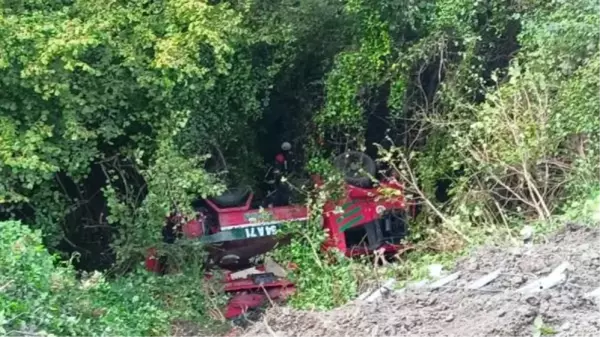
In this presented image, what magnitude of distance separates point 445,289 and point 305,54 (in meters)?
5.27

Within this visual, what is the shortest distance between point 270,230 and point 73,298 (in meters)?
3.09

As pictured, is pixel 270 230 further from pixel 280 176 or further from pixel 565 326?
pixel 565 326

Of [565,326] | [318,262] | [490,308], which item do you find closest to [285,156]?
[318,262]

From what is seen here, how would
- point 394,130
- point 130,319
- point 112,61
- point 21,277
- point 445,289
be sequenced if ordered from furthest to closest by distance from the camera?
point 394,130, point 112,61, point 130,319, point 21,277, point 445,289

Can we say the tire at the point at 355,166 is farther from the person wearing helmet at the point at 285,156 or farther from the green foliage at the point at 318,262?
the person wearing helmet at the point at 285,156

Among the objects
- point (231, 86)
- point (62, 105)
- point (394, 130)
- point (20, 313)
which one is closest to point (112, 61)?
point (62, 105)

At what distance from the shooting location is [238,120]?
388 inches

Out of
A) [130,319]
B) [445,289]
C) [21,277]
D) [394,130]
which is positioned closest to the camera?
[445,289]

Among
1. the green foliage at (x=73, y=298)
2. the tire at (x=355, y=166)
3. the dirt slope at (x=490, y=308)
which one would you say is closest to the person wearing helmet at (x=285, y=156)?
the tire at (x=355, y=166)

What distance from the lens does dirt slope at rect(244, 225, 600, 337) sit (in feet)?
15.6

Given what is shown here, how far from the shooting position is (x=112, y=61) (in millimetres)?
8344

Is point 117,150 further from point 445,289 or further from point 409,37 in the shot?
point 445,289

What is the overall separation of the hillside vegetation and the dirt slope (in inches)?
69.1

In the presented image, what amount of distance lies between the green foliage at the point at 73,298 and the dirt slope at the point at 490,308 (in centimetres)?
147
